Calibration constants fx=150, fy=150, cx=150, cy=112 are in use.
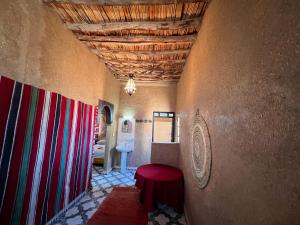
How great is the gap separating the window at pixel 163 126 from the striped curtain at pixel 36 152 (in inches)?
113

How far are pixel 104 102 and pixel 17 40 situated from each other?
252 cm

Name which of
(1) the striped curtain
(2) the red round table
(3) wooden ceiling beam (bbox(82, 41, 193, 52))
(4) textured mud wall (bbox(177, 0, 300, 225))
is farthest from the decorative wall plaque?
(1) the striped curtain

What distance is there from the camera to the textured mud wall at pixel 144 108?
17.2 ft

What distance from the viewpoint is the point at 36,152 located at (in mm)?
1892

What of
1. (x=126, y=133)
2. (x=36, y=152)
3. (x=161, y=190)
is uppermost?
(x=126, y=133)

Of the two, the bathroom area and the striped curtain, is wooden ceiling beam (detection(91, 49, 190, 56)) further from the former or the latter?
the bathroom area

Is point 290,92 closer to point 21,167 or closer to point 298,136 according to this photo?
point 298,136

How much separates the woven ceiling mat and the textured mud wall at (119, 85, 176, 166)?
177 cm

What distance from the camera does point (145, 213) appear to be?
8.77 feet

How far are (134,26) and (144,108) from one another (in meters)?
3.31

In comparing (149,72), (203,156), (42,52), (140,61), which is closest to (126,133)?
(149,72)

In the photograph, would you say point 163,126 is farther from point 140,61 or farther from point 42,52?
point 42,52

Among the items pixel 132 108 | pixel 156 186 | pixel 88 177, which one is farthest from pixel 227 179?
pixel 132 108

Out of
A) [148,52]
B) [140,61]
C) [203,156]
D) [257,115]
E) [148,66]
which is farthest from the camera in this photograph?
[148,66]
